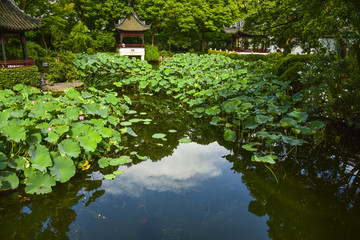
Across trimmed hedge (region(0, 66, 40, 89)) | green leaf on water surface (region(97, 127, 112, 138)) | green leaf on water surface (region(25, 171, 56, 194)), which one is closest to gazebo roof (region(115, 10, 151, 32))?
trimmed hedge (region(0, 66, 40, 89))

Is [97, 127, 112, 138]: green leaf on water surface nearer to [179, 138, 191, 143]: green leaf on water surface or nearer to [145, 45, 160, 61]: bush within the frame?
[179, 138, 191, 143]: green leaf on water surface

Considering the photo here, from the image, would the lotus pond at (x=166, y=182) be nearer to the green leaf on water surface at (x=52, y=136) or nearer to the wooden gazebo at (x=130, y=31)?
the green leaf on water surface at (x=52, y=136)

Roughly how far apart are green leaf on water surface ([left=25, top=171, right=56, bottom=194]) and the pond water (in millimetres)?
322

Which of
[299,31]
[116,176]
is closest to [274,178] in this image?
[116,176]

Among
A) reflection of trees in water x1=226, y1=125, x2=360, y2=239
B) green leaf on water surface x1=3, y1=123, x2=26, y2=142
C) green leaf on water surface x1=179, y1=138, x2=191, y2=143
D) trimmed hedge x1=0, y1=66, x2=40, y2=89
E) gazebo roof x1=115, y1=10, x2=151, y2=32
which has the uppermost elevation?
gazebo roof x1=115, y1=10, x2=151, y2=32

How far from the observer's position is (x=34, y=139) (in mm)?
3445

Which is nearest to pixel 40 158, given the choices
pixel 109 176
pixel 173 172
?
pixel 109 176

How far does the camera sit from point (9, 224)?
2826 mm

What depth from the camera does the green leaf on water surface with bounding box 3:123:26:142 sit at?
3089 mm

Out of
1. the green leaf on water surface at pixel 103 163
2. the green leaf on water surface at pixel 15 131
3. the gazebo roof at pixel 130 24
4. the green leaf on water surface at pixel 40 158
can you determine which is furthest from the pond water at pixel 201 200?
the gazebo roof at pixel 130 24

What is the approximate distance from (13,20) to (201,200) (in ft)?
38.1

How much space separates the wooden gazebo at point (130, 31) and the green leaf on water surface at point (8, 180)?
70.1ft

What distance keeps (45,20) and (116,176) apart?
17.6 meters

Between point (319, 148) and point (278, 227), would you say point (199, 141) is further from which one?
point (278, 227)
